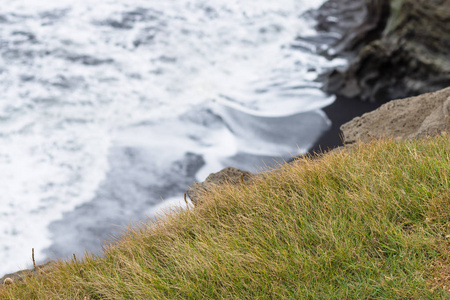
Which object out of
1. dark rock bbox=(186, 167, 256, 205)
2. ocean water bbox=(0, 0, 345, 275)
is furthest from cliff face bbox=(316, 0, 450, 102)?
dark rock bbox=(186, 167, 256, 205)

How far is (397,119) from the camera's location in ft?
16.0

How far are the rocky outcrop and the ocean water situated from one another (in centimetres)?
361

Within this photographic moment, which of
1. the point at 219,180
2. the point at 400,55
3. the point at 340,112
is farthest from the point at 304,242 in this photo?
the point at 400,55

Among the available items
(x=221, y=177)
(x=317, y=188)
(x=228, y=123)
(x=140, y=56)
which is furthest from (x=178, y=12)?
(x=317, y=188)

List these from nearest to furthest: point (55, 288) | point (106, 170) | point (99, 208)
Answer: point (55, 288), point (99, 208), point (106, 170)

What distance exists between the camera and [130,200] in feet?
27.9

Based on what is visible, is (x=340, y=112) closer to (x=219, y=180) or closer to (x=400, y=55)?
(x=400, y=55)

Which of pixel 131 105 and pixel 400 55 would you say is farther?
pixel 131 105

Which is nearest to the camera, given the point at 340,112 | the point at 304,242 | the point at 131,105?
the point at 304,242

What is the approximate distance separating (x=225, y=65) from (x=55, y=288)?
9.56 metres

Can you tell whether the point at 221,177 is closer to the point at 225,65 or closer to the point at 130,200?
the point at 130,200

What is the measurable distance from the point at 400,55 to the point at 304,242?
7.60 metres

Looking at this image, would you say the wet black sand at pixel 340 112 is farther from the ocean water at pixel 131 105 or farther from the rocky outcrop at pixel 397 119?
the rocky outcrop at pixel 397 119

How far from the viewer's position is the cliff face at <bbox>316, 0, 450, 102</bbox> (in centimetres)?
910
